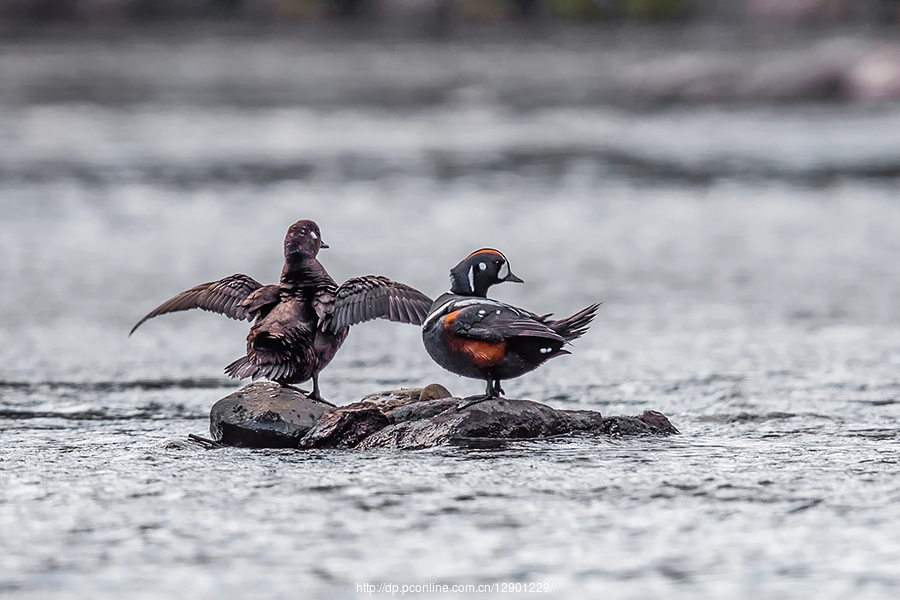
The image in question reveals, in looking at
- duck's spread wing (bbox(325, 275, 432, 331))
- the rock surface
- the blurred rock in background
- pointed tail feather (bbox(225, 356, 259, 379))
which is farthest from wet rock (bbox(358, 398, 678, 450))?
the blurred rock in background

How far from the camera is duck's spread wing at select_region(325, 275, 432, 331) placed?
6.60 metres

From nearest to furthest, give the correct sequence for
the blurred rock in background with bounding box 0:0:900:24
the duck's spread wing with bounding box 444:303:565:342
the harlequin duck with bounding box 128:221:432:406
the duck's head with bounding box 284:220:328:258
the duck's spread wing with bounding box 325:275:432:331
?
the duck's spread wing with bounding box 444:303:565:342 → the harlequin duck with bounding box 128:221:432:406 → the duck's spread wing with bounding box 325:275:432:331 → the duck's head with bounding box 284:220:328:258 → the blurred rock in background with bounding box 0:0:900:24

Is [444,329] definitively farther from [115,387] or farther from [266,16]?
[266,16]

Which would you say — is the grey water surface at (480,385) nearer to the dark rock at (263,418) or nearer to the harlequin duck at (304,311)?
the dark rock at (263,418)

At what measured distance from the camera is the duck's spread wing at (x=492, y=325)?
237 inches

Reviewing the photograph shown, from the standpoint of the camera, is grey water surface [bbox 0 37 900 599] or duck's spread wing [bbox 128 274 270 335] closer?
grey water surface [bbox 0 37 900 599]

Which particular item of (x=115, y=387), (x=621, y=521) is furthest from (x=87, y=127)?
(x=621, y=521)

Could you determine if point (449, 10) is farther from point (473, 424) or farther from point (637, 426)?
point (473, 424)

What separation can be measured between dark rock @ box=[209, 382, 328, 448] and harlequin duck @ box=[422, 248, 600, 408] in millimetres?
775

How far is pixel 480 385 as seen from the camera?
8.51 metres

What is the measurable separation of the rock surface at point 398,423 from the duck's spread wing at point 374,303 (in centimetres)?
43

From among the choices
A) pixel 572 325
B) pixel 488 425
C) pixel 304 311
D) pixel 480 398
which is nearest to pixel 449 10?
pixel 304 311

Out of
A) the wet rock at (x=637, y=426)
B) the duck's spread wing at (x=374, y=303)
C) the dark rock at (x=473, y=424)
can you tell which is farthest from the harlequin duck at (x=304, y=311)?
the wet rock at (x=637, y=426)

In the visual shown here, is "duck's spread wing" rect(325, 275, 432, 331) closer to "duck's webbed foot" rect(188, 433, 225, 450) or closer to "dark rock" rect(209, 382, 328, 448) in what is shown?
"dark rock" rect(209, 382, 328, 448)
